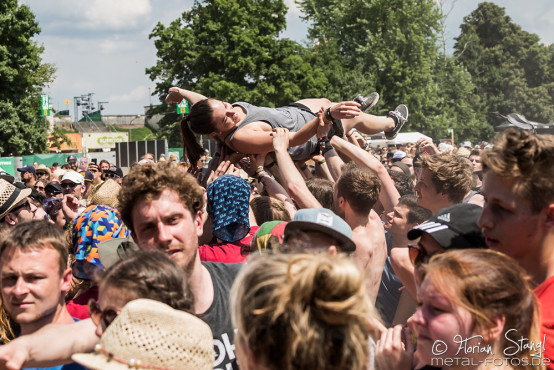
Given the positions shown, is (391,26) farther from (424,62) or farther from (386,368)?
(386,368)

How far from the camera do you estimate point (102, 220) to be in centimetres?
369

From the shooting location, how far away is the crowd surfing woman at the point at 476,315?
2.03 metres

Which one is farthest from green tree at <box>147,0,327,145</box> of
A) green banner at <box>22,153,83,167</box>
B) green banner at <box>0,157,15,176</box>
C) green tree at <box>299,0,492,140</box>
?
green banner at <box>0,157,15,176</box>

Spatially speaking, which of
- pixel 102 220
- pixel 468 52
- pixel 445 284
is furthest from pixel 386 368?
pixel 468 52

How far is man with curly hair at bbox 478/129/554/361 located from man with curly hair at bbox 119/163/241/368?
125 centimetres

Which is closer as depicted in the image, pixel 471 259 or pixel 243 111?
pixel 471 259

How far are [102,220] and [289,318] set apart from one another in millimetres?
2424

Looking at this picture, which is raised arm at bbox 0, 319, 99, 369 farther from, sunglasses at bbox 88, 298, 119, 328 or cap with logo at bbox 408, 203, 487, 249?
cap with logo at bbox 408, 203, 487, 249

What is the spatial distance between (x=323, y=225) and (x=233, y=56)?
37138 millimetres

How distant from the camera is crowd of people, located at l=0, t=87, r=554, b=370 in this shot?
1599mm

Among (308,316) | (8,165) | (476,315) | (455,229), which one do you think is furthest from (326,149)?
(8,165)

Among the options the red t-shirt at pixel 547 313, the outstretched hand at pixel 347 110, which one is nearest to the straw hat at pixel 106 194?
the outstretched hand at pixel 347 110

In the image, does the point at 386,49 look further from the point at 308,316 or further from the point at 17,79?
the point at 308,316

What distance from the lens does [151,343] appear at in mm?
1739
